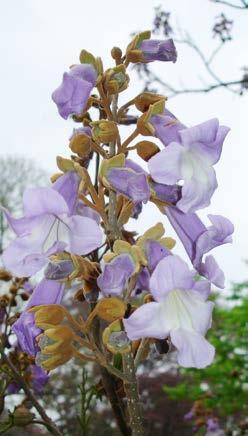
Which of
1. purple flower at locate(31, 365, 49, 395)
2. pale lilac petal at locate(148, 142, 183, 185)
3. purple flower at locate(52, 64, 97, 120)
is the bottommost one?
purple flower at locate(31, 365, 49, 395)

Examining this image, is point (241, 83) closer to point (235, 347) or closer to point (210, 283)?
point (210, 283)

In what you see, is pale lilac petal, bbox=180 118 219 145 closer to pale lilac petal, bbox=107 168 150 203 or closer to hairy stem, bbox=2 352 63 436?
pale lilac petal, bbox=107 168 150 203

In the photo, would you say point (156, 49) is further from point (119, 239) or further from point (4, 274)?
point (4, 274)

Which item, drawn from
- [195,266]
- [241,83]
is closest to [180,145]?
[195,266]

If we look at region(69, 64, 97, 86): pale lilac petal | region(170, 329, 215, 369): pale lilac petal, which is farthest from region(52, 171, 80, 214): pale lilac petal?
region(170, 329, 215, 369): pale lilac petal

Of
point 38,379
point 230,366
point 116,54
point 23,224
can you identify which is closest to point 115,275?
point 23,224

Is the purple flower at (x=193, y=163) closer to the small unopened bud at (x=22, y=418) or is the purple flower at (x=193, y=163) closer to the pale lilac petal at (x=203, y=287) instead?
the pale lilac petal at (x=203, y=287)

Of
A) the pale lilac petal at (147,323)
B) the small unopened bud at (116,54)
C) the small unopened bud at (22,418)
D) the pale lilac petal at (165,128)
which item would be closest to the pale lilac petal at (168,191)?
the pale lilac petal at (165,128)

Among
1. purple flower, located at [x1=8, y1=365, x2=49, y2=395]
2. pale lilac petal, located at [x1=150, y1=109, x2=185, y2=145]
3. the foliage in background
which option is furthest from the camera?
the foliage in background
